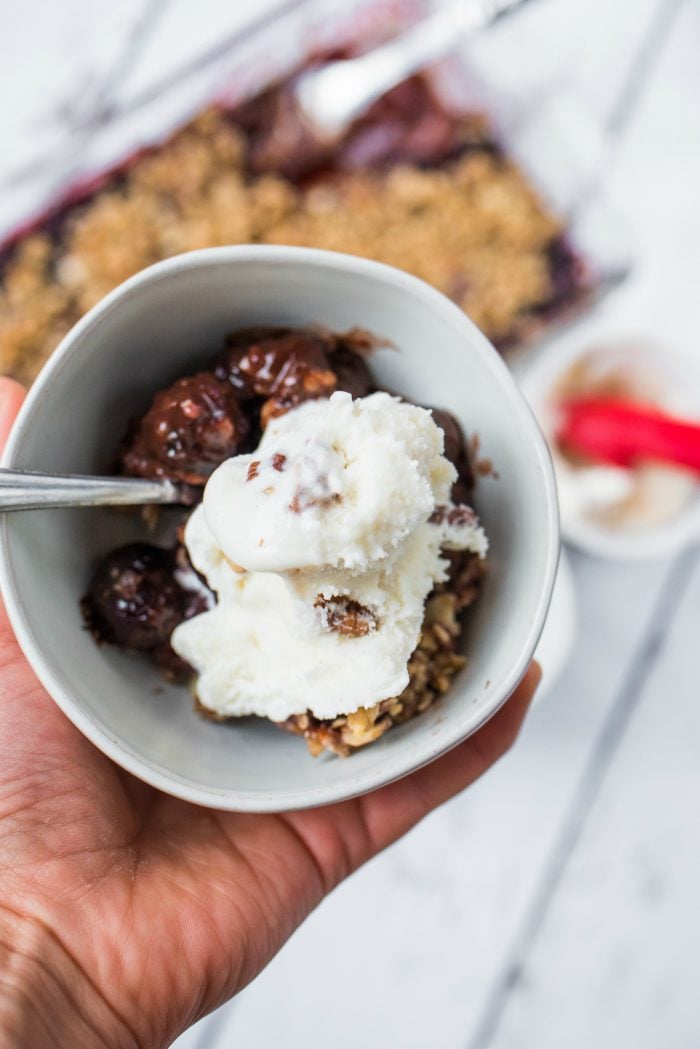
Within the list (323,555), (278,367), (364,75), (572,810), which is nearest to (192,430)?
(278,367)

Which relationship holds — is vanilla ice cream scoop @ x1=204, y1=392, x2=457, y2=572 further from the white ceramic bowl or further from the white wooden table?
the white wooden table

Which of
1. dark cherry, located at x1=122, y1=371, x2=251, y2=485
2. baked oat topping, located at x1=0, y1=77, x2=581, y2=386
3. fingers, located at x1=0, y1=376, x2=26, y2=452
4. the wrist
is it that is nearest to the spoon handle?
dark cherry, located at x1=122, y1=371, x2=251, y2=485

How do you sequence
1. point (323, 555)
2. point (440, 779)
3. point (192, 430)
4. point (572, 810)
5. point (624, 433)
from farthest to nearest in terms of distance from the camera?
1. point (572, 810)
2. point (624, 433)
3. point (440, 779)
4. point (192, 430)
5. point (323, 555)

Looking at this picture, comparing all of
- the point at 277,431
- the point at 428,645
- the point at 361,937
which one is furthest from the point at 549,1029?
the point at 277,431

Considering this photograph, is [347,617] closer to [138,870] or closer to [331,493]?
[331,493]

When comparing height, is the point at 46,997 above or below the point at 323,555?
below

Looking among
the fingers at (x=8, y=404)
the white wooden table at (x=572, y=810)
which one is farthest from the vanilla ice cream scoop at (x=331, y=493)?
the white wooden table at (x=572, y=810)

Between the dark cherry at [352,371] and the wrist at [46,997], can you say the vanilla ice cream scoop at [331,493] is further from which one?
the wrist at [46,997]
